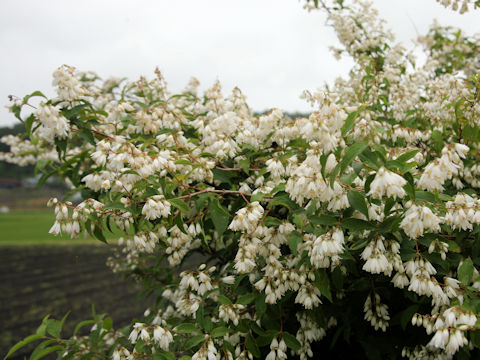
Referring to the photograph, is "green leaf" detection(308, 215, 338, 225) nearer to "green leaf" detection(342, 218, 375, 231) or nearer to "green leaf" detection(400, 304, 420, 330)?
"green leaf" detection(342, 218, 375, 231)

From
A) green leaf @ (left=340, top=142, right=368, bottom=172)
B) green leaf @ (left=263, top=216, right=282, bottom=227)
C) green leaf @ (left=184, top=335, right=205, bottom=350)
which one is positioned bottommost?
green leaf @ (left=184, top=335, right=205, bottom=350)

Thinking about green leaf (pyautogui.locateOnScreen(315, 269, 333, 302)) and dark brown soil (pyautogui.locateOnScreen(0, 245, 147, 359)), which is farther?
dark brown soil (pyautogui.locateOnScreen(0, 245, 147, 359))

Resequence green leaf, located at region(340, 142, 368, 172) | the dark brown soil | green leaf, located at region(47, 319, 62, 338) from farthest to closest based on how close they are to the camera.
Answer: the dark brown soil
green leaf, located at region(47, 319, 62, 338)
green leaf, located at region(340, 142, 368, 172)

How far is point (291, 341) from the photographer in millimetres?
1951

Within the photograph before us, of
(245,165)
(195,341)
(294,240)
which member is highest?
(245,165)

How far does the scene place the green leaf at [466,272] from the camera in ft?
5.14

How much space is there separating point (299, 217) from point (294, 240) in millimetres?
113

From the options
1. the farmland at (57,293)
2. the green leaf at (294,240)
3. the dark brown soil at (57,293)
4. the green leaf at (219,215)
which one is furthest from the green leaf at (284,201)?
the dark brown soil at (57,293)

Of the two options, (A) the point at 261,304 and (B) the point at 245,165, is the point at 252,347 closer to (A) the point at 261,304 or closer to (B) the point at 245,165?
(A) the point at 261,304

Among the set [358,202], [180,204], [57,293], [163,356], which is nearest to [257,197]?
[180,204]

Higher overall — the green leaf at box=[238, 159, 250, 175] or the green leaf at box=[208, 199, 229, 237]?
the green leaf at box=[238, 159, 250, 175]

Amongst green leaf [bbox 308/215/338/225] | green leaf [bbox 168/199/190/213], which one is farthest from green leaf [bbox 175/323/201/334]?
green leaf [bbox 308/215/338/225]

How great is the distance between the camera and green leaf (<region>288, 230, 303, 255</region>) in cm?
168

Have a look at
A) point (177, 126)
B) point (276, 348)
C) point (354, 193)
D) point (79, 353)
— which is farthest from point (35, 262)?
point (354, 193)
